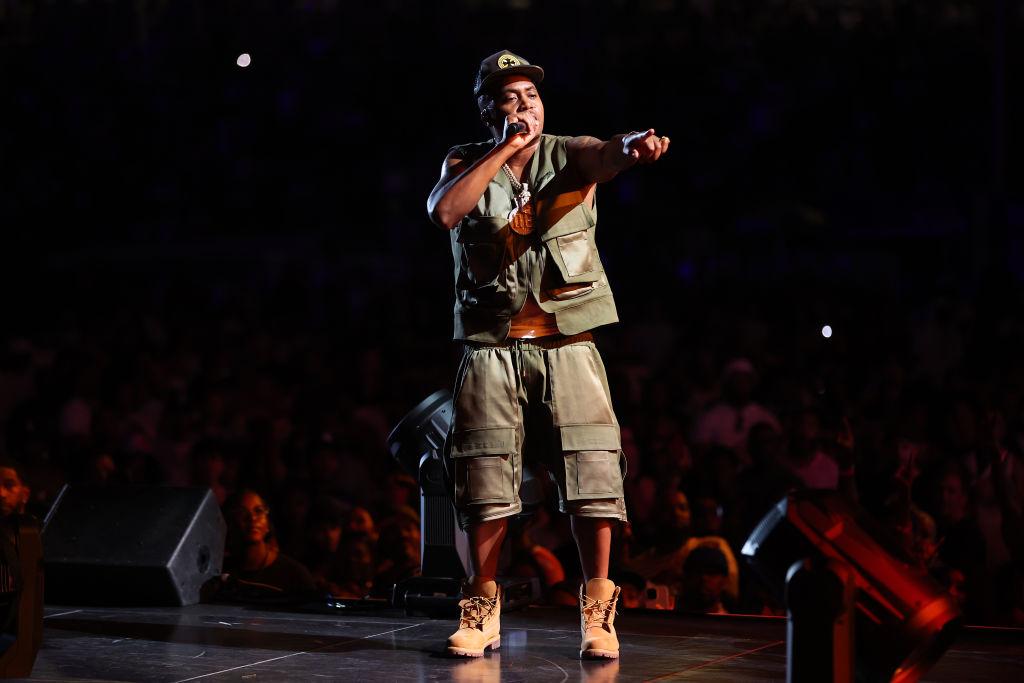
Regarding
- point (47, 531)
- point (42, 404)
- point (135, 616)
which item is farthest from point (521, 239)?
point (42, 404)

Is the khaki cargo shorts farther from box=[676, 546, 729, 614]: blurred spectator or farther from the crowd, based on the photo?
box=[676, 546, 729, 614]: blurred spectator

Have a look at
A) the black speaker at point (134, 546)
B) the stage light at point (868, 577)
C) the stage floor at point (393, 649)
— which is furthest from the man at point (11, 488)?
the stage light at point (868, 577)

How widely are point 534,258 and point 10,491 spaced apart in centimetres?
212

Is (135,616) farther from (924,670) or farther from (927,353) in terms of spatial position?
(927,353)

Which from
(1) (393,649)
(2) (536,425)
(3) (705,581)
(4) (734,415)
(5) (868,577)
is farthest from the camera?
(4) (734,415)

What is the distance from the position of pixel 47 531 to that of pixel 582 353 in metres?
2.23

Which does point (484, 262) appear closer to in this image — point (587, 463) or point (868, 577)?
point (587, 463)

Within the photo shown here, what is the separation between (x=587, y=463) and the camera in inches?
140

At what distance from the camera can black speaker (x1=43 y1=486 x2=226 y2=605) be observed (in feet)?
15.0

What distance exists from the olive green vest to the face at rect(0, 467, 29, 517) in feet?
6.07

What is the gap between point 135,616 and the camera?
437 centimetres

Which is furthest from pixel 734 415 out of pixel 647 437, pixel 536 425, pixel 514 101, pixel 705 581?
pixel 514 101

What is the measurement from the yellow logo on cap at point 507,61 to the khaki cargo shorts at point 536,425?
707mm

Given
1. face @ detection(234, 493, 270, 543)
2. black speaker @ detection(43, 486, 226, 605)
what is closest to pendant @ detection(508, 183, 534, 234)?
black speaker @ detection(43, 486, 226, 605)
